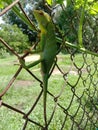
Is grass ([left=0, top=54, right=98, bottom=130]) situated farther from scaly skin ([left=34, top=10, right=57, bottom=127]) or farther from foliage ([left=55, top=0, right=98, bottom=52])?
scaly skin ([left=34, top=10, right=57, bottom=127])

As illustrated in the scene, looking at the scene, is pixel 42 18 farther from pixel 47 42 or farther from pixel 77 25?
pixel 77 25

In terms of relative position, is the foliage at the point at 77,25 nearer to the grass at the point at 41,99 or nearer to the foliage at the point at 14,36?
the grass at the point at 41,99

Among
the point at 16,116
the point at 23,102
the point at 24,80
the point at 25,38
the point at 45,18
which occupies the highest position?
the point at 45,18

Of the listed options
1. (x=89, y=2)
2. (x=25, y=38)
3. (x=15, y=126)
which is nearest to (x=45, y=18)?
(x=89, y=2)

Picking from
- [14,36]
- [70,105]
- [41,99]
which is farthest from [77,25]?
[14,36]

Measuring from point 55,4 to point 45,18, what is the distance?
0.89 ft

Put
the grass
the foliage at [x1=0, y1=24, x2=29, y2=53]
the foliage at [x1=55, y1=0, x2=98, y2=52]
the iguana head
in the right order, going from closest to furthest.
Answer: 1. the iguana head
2. the foliage at [x1=55, y1=0, x2=98, y2=52]
3. the grass
4. the foliage at [x1=0, y1=24, x2=29, y2=53]

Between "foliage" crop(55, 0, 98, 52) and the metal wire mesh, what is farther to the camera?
"foliage" crop(55, 0, 98, 52)

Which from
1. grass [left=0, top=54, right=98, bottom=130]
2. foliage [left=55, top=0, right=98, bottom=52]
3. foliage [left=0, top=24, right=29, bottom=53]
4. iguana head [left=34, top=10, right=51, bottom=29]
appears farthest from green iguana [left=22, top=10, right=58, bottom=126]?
foliage [left=0, top=24, right=29, bottom=53]

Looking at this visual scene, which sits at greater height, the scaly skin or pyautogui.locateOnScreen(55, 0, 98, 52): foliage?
the scaly skin

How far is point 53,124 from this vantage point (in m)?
2.50

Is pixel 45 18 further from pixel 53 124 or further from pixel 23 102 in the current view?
pixel 23 102

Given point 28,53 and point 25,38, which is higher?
point 28,53

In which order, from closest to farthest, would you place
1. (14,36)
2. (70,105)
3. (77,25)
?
(70,105), (77,25), (14,36)
